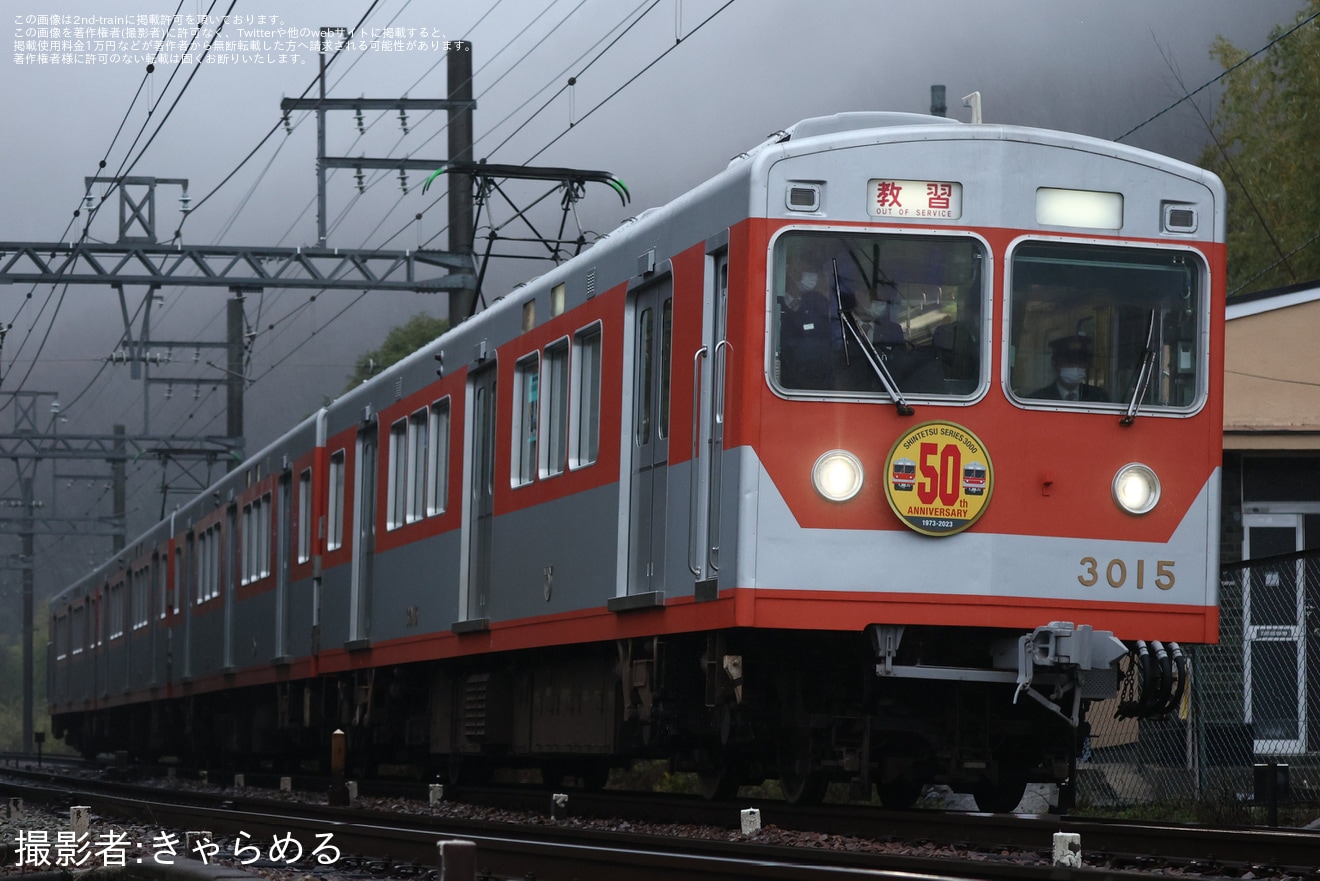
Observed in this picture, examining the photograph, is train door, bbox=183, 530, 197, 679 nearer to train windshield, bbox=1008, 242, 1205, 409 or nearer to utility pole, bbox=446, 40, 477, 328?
utility pole, bbox=446, 40, 477, 328

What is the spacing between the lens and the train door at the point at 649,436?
31.2 feet

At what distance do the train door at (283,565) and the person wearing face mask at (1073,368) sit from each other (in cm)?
1120

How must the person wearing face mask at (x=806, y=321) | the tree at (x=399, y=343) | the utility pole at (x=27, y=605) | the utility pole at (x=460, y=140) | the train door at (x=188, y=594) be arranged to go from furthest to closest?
the tree at (x=399, y=343) → the utility pole at (x=27, y=605) → the train door at (x=188, y=594) → the utility pole at (x=460, y=140) → the person wearing face mask at (x=806, y=321)

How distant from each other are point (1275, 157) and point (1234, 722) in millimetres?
22157

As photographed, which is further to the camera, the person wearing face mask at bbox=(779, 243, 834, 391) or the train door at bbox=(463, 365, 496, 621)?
the train door at bbox=(463, 365, 496, 621)

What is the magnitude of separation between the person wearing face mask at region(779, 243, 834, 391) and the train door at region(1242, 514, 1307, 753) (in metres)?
4.01

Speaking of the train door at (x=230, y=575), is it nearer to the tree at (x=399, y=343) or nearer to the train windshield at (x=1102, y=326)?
the train windshield at (x=1102, y=326)

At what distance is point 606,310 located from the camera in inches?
410

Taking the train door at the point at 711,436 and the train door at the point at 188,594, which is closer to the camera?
the train door at the point at 711,436

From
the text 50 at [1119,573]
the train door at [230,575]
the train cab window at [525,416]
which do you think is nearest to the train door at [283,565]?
the train door at [230,575]

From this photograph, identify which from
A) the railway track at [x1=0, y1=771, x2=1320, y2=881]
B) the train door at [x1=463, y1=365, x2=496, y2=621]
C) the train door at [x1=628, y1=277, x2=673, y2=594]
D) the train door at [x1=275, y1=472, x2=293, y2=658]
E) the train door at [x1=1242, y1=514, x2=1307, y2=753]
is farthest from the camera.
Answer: the train door at [x1=275, y1=472, x2=293, y2=658]

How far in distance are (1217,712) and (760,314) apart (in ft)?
19.7

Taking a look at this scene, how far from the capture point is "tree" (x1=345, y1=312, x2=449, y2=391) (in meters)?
65.4

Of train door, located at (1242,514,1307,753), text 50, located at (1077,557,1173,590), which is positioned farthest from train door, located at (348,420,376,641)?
text 50, located at (1077,557,1173,590)
